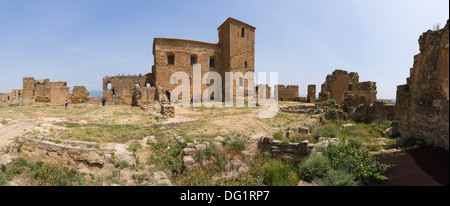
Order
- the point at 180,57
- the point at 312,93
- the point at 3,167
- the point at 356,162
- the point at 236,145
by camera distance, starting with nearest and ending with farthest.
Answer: the point at 356,162, the point at 3,167, the point at 236,145, the point at 180,57, the point at 312,93

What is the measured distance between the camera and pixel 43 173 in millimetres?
6336

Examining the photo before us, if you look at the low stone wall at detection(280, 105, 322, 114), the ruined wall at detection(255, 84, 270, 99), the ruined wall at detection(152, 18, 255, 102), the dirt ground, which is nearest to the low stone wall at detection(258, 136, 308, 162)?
the dirt ground

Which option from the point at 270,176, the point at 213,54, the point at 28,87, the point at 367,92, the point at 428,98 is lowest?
the point at 270,176

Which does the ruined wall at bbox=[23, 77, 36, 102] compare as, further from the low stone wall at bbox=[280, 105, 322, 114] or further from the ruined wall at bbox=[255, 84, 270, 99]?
the low stone wall at bbox=[280, 105, 322, 114]

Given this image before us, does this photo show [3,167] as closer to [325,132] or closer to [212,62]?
[325,132]

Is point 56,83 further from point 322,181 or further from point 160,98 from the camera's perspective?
point 322,181

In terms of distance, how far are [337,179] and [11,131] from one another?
13216 mm

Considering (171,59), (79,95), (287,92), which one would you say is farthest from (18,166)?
(287,92)

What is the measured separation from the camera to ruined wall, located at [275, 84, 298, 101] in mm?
32019

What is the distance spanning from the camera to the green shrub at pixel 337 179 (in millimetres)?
4953

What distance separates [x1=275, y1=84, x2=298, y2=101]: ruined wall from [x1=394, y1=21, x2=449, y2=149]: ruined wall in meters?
25.6

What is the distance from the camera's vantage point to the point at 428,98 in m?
5.30

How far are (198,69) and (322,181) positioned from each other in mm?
26587
